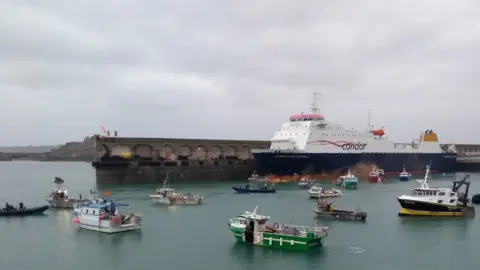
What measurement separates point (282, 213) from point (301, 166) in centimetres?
2799

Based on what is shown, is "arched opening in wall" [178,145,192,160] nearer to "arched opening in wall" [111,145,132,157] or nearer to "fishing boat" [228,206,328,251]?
"arched opening in wall" [111,145,132,157]

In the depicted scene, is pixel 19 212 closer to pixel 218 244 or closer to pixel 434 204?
pixel 218 244

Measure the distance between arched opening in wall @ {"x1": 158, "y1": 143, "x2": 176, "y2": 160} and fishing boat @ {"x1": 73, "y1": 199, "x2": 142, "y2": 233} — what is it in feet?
118

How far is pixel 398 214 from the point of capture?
3344 centimetres

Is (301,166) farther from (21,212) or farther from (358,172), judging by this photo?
(21,212)

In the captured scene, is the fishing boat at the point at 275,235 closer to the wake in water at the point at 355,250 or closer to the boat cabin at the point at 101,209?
the wake in water at the point at 355,250

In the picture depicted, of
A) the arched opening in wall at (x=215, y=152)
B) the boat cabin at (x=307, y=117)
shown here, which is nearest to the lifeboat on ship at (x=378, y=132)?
the boat cabin at (x=307, y=117)

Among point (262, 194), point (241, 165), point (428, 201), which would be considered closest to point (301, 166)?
point (241, 165)

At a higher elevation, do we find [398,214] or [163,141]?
[163,141]

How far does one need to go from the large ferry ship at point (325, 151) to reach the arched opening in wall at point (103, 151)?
18.7m

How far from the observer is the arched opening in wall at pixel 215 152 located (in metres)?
71.0

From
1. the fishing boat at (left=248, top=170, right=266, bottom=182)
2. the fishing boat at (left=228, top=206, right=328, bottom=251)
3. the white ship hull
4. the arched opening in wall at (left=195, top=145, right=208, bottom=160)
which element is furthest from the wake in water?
the arched opening in wall at (left=195, top=145, right=208, bottom=160)

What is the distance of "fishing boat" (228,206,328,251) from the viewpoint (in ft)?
74.1

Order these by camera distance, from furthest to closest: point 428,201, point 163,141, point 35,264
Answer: point 163,141
point 428,201
point 35,264
